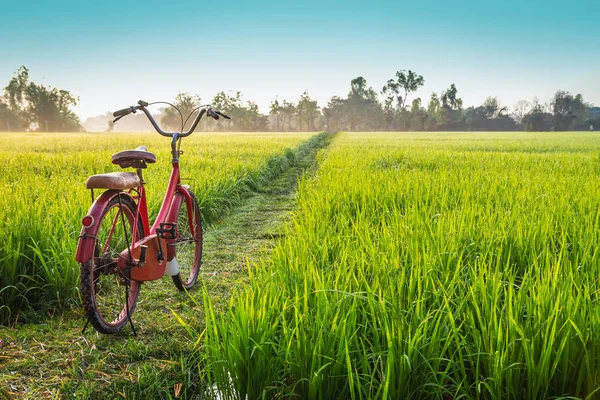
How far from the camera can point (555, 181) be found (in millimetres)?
5844

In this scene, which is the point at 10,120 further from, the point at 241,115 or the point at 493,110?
the point at 493,110

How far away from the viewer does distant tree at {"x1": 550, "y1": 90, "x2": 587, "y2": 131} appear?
238 ft

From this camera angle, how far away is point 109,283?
331 centimetres

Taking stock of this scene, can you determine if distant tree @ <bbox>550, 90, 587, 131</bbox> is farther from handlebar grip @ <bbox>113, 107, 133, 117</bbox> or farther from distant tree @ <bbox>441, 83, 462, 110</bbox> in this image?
handlebar grip @ <bbox>113, 107, 133, 117</bbox>

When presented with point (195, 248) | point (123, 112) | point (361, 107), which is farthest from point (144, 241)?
point (361, 107)

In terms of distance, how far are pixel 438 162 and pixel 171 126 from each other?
9050 centimetres

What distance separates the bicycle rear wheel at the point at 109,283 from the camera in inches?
88.5

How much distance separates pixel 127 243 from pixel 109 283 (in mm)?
1078

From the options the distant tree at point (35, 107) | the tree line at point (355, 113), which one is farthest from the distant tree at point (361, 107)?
the distant tree at point (35, 107)

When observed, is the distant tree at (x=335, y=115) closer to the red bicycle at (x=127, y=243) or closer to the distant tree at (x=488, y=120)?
the distant tree at (x=488, y=120)

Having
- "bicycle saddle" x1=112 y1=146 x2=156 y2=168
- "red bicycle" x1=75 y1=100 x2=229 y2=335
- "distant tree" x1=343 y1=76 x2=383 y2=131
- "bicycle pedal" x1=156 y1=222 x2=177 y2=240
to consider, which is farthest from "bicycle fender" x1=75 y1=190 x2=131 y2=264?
"distant tree" x1=343 y1=76 x2=383 y2=131

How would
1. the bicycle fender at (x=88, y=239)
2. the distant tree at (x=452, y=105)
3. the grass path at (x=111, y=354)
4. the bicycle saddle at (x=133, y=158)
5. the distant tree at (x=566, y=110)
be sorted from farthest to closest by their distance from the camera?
the distant tree at (x=452, y=105), the distant tree at (x=566, y=110), the bicycle saddle at (x=133, y=158), the bicycle fender at (x=88, y=239), the grass path at (x=111, y=354)

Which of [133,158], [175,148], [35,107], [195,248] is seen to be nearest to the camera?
[133,158]

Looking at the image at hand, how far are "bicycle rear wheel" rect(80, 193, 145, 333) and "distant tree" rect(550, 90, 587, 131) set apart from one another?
8304cm
